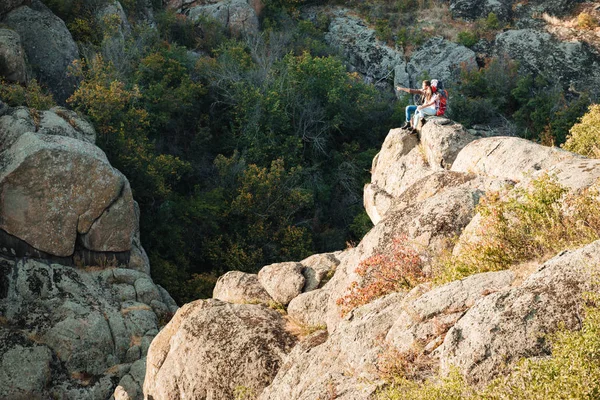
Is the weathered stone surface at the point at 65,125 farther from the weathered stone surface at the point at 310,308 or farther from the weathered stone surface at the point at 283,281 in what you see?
the weathered stone surface at the point at 310,308

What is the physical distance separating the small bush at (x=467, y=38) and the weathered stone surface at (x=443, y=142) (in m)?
26.8

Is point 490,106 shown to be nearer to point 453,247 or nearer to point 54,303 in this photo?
point 54,303

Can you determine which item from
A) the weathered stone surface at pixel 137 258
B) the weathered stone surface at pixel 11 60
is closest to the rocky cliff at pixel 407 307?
the weathered stone surface at pixel 137 258

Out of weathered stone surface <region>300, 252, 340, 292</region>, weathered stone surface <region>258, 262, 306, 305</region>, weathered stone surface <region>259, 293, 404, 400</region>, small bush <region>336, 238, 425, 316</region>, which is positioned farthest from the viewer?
weathered stone surface <region>300, 252, 340, 292</region>

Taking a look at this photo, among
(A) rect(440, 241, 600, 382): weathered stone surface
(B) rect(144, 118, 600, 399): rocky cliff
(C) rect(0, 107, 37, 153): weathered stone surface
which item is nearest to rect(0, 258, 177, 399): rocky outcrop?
(C) rect(0, 107, 37, 153): weathered stone surface

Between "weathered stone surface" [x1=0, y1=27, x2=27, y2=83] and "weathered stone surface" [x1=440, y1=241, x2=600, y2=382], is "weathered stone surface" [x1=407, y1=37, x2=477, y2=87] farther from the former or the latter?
"weathered stone surface" [x1=440, y1=241, x2=600, y2=382]

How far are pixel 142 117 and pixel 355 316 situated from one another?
20778 mm

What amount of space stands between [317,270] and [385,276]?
3.51m

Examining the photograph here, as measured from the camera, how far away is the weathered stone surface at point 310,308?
11289 millimetres

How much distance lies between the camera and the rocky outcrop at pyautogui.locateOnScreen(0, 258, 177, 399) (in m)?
17.2

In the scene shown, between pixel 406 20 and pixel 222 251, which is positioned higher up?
pixel 406 20

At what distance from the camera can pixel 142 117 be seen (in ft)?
91.8

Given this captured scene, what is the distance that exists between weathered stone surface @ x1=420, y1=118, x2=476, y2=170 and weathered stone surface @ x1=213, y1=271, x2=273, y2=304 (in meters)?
4.97

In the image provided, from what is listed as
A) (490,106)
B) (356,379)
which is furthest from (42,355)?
(490,106)
